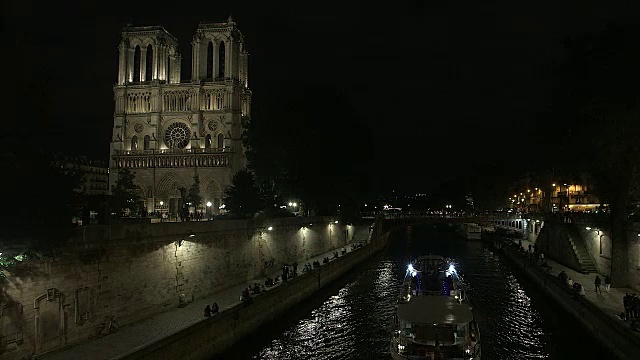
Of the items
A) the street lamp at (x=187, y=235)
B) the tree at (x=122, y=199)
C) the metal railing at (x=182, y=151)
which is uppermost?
the metal railing at (x=182, y=151)

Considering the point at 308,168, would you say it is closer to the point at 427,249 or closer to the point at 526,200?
the point at 427,249

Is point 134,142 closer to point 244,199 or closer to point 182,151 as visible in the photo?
point 182,151

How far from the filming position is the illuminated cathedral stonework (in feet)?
256

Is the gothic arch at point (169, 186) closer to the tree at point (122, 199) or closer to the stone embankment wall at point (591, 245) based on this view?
the tree at point (122, 199)

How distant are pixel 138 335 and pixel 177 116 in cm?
6508

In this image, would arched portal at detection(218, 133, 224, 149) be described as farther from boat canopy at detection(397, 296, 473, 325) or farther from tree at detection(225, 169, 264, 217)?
boat canopy at detection(397, 296, 473, 325)

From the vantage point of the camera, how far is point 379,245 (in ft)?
228

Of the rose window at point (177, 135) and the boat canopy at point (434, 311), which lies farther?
the rose window at point (177, 135)

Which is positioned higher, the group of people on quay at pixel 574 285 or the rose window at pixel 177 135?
the rose window at pixel 177 135

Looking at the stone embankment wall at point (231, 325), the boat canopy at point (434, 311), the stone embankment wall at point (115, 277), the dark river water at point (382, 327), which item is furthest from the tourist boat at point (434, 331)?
the stone embankment wall at point (115, 277)

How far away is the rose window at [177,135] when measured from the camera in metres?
81.1

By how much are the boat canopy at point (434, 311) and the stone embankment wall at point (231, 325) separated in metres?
7.10

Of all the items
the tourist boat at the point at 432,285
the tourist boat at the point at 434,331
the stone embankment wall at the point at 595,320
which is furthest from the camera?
the tourist boat at the point at 432,285

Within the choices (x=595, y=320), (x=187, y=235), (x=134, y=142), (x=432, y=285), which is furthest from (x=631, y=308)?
(x=134, y=142)
